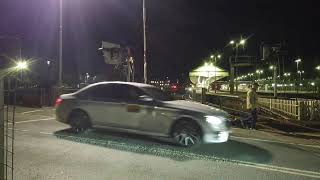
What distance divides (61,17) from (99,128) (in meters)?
15.5

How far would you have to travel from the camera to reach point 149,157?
8.99m

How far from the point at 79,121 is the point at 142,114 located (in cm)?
214

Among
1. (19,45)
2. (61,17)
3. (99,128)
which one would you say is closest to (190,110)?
(99,128)

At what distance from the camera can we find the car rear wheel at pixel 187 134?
10.1m

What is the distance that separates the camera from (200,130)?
10.0m

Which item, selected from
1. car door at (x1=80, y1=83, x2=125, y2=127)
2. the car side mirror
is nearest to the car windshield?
the car side mirror

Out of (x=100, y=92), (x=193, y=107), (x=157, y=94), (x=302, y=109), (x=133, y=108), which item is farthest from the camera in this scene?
(x=302, y=109)

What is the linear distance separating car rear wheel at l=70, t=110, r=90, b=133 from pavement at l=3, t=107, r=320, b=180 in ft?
0.76

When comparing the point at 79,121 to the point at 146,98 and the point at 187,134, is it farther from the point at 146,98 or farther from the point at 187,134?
the point at 187,134

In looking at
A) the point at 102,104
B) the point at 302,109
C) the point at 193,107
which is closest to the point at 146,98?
the point at 193,107

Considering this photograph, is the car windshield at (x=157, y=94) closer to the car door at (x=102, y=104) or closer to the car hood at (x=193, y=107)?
the car hood at (x=193, y=107)

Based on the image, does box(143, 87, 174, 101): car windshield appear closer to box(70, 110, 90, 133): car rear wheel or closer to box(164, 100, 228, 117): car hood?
box(164, 100, 228, 117): car hood

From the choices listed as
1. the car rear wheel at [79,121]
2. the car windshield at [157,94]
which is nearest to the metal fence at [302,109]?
the car windshield at [157,94]

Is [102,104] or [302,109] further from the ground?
[102,104]
